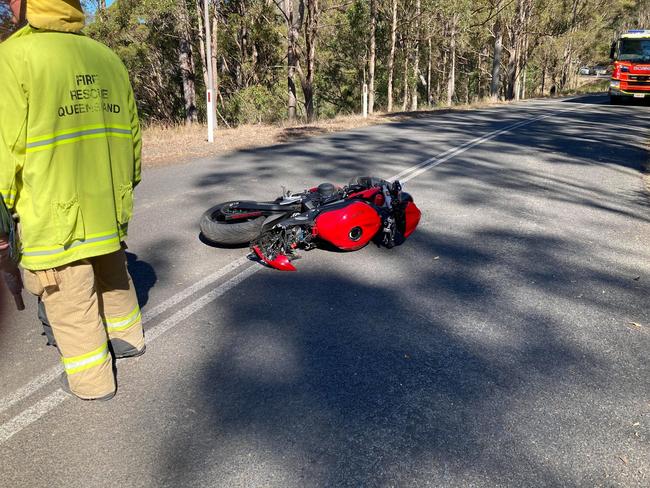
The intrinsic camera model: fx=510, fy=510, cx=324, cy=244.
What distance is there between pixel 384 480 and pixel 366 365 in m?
0.94

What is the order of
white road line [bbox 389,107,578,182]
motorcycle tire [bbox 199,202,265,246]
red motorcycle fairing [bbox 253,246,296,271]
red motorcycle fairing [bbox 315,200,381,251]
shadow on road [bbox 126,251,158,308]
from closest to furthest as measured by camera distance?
1. shadow on road [bbox 126,251,158,308]
2. red motorcycle fairing [bbox 253,246,296,271]
3. red motorcycle fairing [bbox 315,200,381,251]
4. motorcycle tire [bbox 199,202,265,246]
5. white road line [bbox 389,107,578,182]

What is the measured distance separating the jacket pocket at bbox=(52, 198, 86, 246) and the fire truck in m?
27.5

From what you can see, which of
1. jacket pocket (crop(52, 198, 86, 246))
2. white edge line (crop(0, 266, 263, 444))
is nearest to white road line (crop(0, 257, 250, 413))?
white edge line (crop(0, 266, 263, 444))

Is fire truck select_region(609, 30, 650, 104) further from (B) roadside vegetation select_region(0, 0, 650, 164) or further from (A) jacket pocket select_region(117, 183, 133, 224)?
(A) jacket pocket select_region(117, 183, 133, 224)

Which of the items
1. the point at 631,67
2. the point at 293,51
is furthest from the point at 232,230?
the point at 631,67

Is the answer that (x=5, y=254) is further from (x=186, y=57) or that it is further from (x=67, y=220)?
(x=186, y=57)

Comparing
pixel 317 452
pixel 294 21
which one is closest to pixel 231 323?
pixel 317 452

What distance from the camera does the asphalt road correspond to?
2414 millimetres

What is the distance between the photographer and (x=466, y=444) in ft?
8.30

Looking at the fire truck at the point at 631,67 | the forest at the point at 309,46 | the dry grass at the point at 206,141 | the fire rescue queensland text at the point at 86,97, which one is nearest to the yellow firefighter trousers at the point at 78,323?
the fire rescue queensland text at the point at 86,97

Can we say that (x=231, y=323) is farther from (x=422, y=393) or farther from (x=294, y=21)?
(x=294, y=21)

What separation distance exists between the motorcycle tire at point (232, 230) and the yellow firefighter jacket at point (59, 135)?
7.09 ft

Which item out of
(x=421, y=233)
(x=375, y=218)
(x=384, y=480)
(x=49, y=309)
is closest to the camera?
(x=384, y=480)

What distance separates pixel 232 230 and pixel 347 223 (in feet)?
3.91
